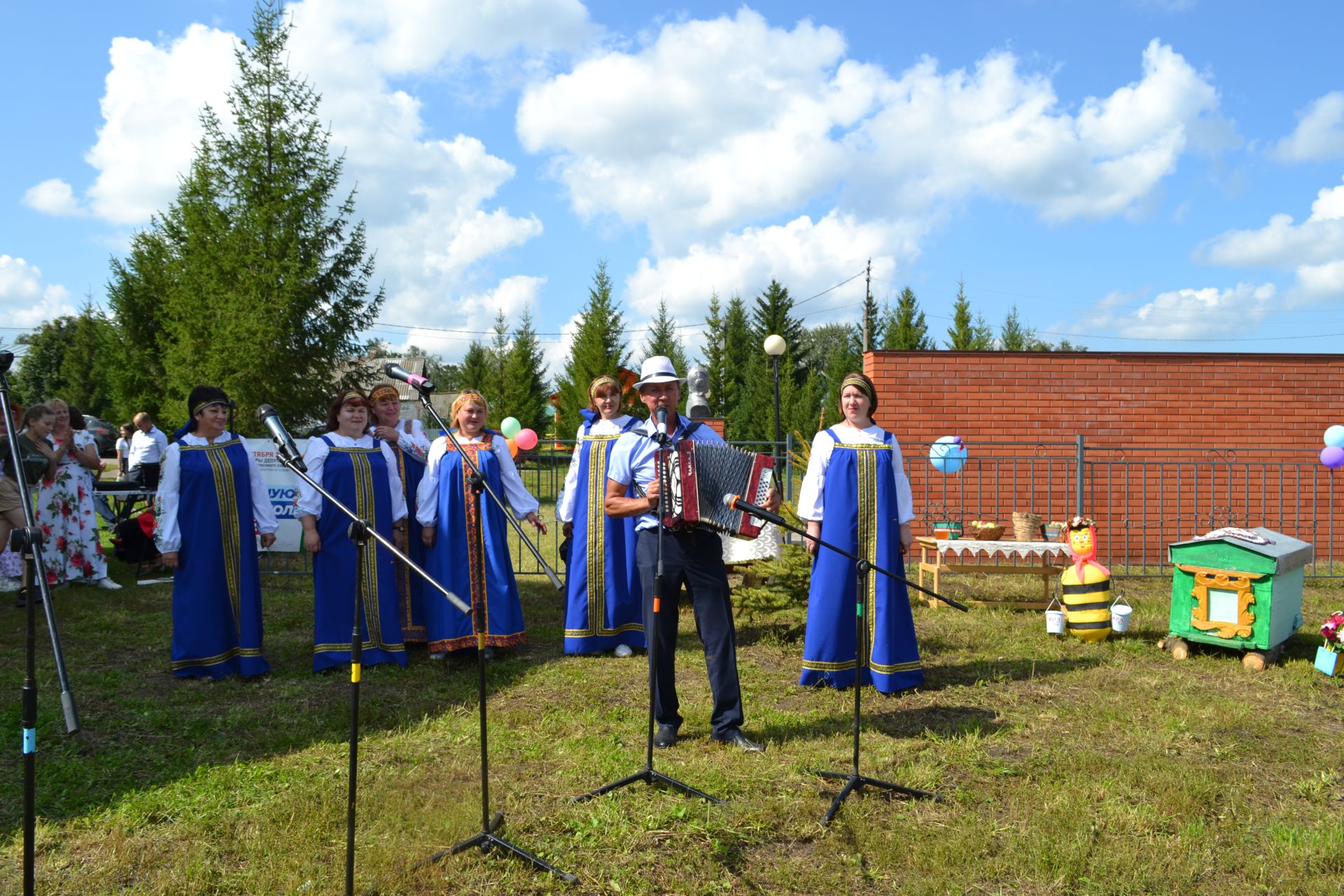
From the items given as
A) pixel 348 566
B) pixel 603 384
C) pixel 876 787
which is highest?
pixel 603 384

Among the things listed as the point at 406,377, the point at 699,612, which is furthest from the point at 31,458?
the point at 699,612

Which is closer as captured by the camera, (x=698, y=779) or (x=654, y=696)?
(x=654, y=696)

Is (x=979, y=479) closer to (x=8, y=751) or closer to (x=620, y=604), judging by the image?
(x=620, y=604)

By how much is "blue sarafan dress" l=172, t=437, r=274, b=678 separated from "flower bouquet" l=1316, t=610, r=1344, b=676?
23.8ft

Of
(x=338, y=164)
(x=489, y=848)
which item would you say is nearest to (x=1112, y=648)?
Answer: (x=489, y=848)

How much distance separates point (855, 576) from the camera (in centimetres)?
584

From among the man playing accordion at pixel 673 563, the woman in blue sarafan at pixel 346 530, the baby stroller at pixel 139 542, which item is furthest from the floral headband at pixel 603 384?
the baby stroller at pixel 139 542

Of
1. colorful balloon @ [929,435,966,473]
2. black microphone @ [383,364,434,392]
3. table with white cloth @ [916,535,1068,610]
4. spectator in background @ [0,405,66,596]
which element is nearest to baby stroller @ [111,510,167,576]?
spectator in background @ [0,405,66,596]

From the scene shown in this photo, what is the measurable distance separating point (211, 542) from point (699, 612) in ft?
11.4

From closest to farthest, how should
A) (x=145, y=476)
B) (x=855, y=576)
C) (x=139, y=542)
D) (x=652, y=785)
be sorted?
(x=652, y=785) < (x=855, y=576) < (x=139, y=542) < (x=145, y=476)

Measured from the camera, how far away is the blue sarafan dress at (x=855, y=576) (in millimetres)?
5844

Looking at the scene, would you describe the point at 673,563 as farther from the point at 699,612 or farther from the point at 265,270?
the point at 265,270

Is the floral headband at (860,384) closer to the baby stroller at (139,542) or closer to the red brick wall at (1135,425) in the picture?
the red brick wall at (1135,425)

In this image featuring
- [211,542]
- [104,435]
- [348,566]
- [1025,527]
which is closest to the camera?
[211,542]
